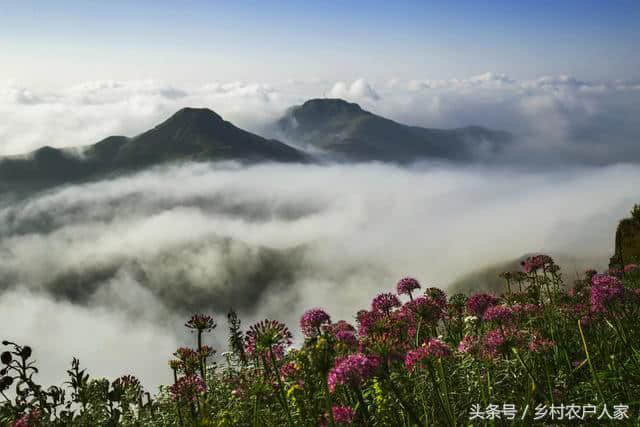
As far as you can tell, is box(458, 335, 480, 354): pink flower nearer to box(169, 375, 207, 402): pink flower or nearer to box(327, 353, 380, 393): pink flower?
box(327, 353, 380, 393): pink flower

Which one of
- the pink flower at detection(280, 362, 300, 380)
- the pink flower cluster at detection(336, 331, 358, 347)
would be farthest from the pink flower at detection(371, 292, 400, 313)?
the pink flower at detection(280, 362, 300, 380)

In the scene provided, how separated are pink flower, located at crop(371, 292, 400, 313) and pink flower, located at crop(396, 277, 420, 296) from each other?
92cm

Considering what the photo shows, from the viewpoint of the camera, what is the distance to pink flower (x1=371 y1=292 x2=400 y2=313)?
8.20m

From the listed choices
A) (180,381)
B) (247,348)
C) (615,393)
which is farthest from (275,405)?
(615,393)

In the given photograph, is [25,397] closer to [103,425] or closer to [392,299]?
[103,425]

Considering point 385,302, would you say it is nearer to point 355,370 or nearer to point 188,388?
point 188,388

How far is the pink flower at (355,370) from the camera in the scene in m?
4.48

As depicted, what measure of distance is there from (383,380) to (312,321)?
225 cm

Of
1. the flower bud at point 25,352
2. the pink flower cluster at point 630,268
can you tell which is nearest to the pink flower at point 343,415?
the flower bud at point 25,352

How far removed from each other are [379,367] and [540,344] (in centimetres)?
386

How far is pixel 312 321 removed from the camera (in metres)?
7.16

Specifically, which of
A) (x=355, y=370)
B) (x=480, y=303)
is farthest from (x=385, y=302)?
(x=355, y=370)

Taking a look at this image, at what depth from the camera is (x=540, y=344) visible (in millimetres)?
7238

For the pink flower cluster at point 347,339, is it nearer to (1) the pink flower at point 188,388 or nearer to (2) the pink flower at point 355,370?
(2) the pink flower at point 355,370
